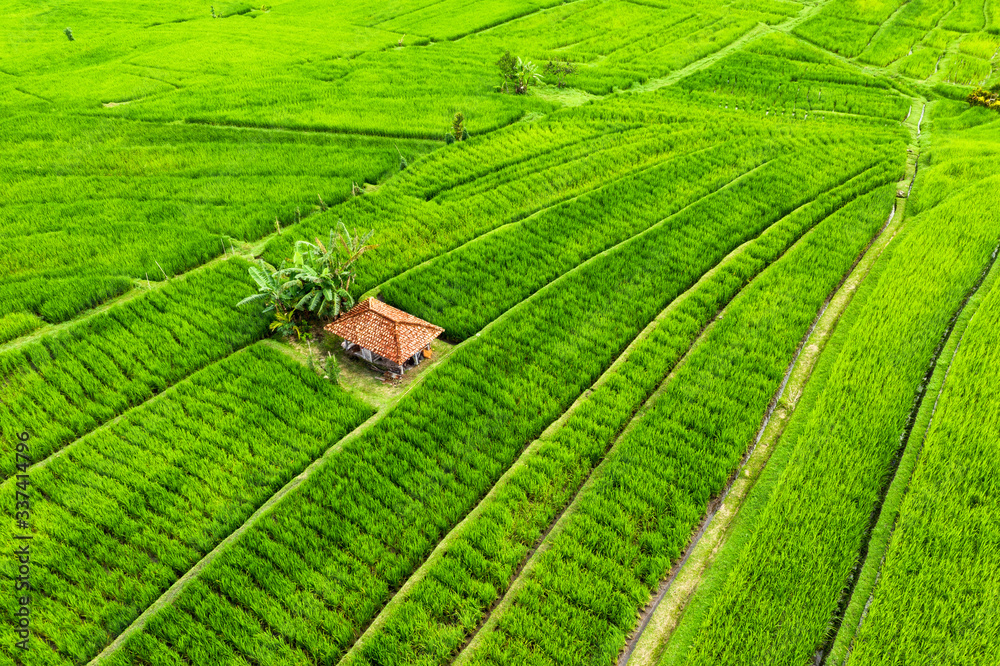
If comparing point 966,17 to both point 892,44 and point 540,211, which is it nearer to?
point 892,44

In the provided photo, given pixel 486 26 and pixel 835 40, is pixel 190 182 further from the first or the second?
pixel 835 40

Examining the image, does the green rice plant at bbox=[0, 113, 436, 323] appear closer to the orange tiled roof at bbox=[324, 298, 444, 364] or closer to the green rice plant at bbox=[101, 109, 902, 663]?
the orange tiled roof at bbox=[324, 298, 444, 364]

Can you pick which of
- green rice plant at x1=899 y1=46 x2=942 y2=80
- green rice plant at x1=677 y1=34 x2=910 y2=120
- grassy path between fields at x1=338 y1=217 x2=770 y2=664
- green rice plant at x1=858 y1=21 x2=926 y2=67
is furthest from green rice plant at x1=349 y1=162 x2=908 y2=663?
green rice plant at x1=858 y1=21 x2=926 y2=67

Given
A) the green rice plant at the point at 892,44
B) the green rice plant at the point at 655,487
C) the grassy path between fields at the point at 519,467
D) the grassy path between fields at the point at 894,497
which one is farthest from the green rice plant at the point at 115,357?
the green rice plant at the point at 892,44

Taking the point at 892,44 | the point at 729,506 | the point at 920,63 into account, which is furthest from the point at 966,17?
the point at 729,506

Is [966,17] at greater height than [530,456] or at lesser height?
greater
